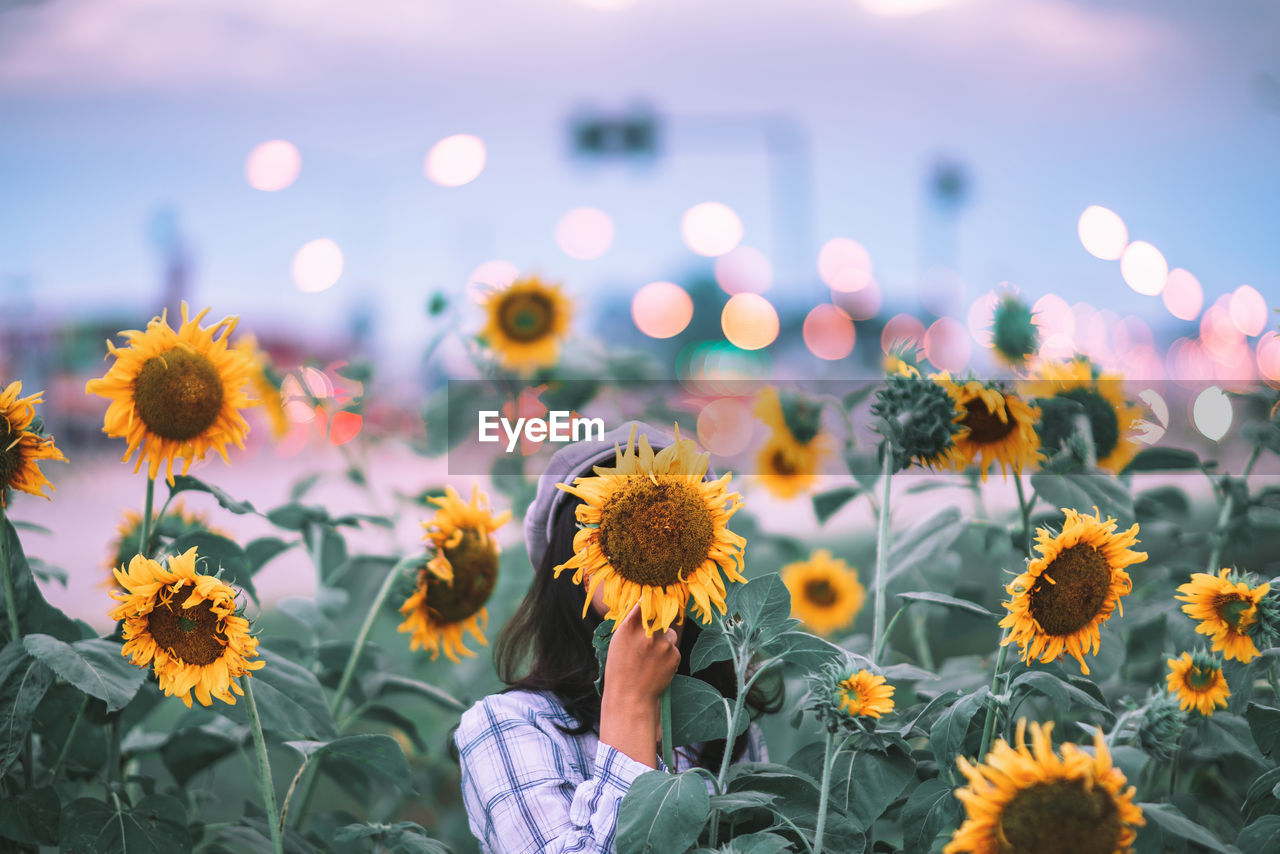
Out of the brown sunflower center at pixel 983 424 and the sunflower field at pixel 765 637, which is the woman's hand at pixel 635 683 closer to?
the sunflower field at pixel 765 637

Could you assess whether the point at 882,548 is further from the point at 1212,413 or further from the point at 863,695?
the point at 1212,413

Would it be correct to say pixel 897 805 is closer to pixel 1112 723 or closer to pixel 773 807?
pixel 1112 723

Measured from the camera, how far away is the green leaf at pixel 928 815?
67cm

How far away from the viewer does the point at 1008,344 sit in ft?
3.52

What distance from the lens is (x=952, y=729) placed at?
2.13 feet

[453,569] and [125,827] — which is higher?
[453,569]

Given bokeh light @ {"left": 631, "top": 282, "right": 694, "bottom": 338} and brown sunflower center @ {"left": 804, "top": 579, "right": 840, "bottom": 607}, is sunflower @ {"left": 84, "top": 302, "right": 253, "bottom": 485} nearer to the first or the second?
brown sunflower center @ {"left": 804, "top": 579, "right": 840, "bottom": 607}

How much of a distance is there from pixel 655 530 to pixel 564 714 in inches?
→ 14.0

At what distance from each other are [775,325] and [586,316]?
4.12ft

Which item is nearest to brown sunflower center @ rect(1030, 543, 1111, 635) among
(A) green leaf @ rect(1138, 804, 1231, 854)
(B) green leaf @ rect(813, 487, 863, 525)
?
(A) green leaf @ rect(1138, 804, 1231, 854)

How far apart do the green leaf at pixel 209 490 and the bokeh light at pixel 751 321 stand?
6.28ft

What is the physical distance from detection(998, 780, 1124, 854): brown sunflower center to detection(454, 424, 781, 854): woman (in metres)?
0.26

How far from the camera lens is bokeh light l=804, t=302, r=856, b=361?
237cm

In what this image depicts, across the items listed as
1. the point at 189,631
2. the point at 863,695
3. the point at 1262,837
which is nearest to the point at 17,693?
the point at 189,631
